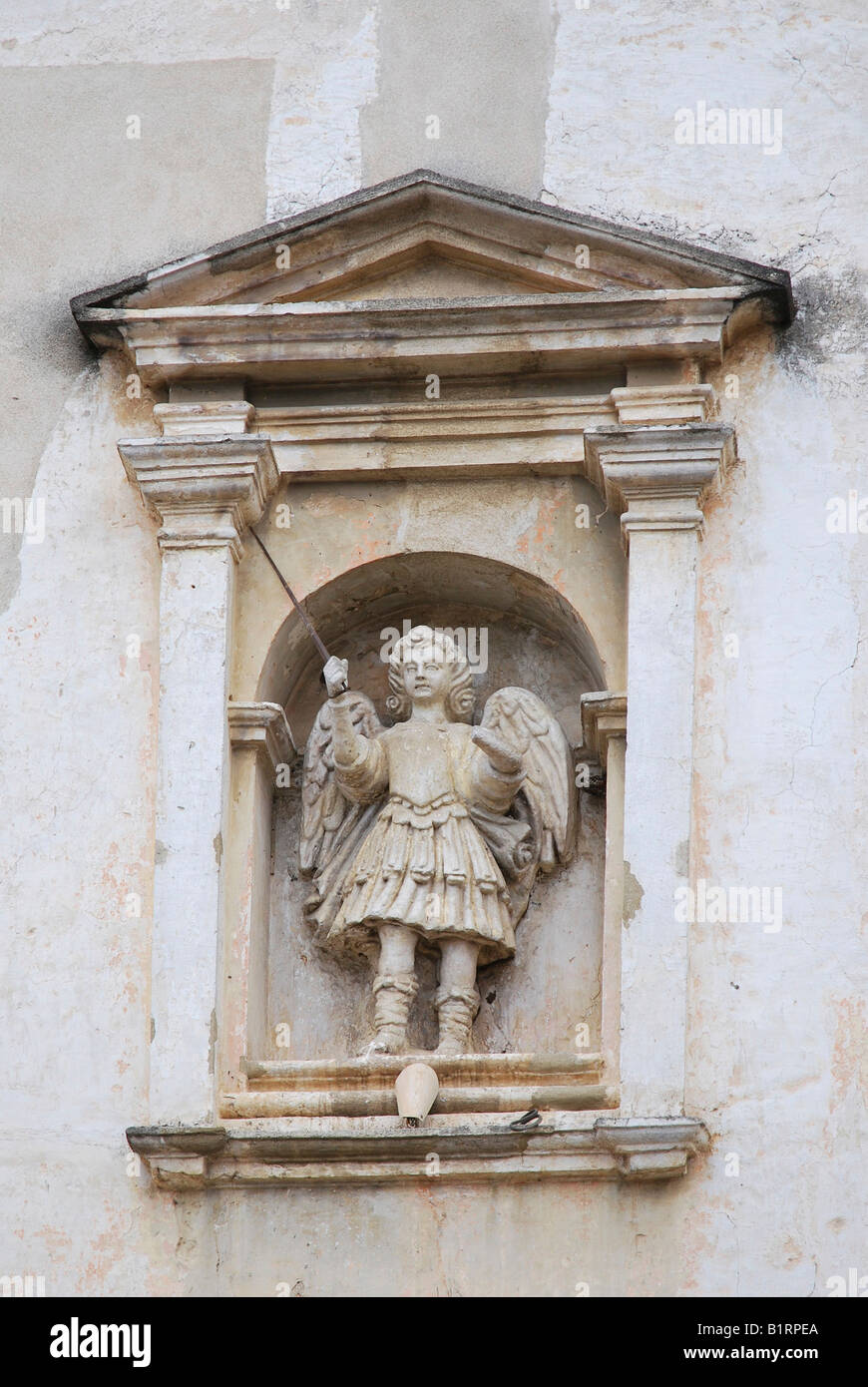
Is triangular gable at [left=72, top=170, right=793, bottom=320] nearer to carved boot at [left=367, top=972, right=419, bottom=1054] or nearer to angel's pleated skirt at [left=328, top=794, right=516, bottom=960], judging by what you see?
angel's pleated skirt at [left=328, top=794, right=516, bottom=960]

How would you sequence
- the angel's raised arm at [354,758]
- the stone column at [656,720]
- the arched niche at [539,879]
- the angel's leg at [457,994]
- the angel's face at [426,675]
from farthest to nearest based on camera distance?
the angel's face at [426,675]
the arched niche at [539,879]
the angel's raised arm at [354,758]
the angel's leg at [457,994]
the stone column at [656,720]

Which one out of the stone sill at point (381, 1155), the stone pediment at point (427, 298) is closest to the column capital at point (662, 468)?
the stone pediment at point (427, 298)

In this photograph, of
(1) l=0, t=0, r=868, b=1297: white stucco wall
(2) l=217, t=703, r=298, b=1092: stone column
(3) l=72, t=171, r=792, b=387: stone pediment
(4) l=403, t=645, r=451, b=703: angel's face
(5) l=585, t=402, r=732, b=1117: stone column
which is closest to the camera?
(1) l=0, t=0, r=868, b=1297: white stucco wall

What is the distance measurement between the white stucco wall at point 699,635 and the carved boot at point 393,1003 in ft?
2.14

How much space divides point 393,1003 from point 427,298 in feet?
7.91

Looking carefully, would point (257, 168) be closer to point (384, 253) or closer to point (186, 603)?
point (384, 253)

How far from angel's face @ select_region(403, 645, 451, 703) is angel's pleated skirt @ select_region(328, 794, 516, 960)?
0.40 metres

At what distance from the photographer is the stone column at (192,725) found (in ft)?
31.4

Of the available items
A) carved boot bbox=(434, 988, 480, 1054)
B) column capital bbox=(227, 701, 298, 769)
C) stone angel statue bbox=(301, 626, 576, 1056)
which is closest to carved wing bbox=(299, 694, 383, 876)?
stone angel statue bbox=(301, 626, 576, 1056)

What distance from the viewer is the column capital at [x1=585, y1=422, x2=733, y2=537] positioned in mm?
10062

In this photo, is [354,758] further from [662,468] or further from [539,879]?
[662,468]

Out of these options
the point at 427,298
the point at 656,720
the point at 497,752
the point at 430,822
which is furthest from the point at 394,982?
the point at 427,298

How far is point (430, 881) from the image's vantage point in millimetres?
9992

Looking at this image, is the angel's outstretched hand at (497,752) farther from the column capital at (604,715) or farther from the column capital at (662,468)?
the column capital at (662,468)
